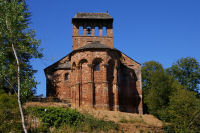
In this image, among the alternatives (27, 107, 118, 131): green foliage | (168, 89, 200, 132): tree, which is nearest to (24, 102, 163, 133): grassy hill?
(27, 107, 118, 131): green foliage

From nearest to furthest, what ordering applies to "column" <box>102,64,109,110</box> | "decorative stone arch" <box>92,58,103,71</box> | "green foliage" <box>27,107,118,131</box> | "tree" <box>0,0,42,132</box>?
"tree" <box>0,0,42,132</box> < "green foliage" <box>27,107,118,131</box> < "column" <box>102,64,109,110</box> < "decorative stone arch" <box>92,58,103,71</box>

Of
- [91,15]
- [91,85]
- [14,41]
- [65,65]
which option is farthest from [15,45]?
[91,15]

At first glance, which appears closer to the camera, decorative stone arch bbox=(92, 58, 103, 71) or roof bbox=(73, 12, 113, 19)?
decorative stone arch bbox=(92, 58, 103, 71)

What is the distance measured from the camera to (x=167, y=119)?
29.2 m

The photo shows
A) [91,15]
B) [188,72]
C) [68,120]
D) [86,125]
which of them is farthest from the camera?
[188,72]

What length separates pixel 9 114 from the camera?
21.2 m

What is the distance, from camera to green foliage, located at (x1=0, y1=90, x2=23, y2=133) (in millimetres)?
20094

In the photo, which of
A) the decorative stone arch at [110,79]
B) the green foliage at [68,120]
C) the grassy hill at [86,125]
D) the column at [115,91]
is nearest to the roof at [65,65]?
the decorative stone arch at [110,79]

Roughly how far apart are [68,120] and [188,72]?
1235 inches

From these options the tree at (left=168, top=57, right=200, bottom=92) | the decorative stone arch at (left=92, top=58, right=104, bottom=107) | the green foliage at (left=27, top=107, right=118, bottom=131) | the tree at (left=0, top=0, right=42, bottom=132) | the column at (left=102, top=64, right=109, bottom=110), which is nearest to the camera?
the tree at (left=0, top=0, right=42, bottom=132)

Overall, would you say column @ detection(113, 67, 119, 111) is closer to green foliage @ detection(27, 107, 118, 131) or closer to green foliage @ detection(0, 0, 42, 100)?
green foliage @ detection(27, 107, 118, 131)

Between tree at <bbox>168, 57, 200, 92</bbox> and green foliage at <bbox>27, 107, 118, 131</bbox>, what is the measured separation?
89.4 ft

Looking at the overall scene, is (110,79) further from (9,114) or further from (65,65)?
(9,114)

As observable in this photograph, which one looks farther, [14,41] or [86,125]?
[86,125]
